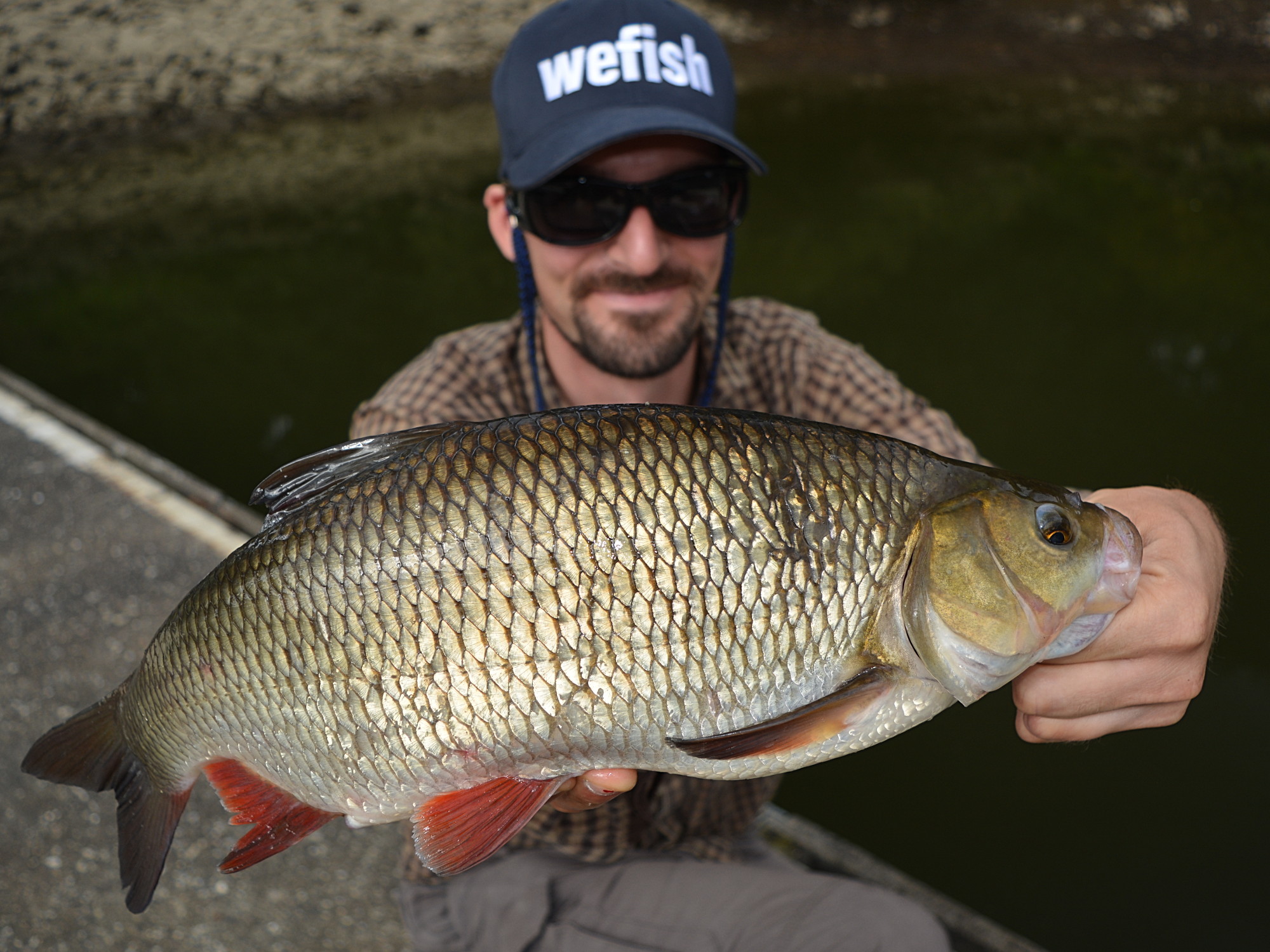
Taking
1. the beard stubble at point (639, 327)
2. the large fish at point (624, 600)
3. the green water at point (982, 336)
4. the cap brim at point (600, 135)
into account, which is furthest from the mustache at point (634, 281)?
the green water at point (982, 336)

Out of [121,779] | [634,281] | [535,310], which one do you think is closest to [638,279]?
[634,281]

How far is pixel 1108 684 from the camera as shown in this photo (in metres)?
1.17

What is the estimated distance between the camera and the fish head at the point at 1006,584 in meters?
1.12

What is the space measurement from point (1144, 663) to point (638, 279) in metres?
1.05

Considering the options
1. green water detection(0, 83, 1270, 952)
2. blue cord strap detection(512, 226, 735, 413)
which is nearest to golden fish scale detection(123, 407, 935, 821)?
blue cord strap detection(512, 226, 735, 413)

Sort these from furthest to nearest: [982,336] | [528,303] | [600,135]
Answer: [982,336] < [528,303] < [600,135]

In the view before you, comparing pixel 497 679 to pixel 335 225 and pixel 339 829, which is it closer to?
pixel 339 829

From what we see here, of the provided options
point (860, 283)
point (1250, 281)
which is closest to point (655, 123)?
point (860, 283)

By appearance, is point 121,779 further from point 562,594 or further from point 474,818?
point 562,594

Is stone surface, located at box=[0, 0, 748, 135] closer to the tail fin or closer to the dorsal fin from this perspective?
the tail fin

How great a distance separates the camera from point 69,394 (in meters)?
6.02

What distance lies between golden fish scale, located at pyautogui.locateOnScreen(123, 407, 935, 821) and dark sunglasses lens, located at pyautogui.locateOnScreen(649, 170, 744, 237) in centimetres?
71

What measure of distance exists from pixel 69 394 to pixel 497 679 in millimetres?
5985

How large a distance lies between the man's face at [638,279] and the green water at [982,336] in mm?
2066
